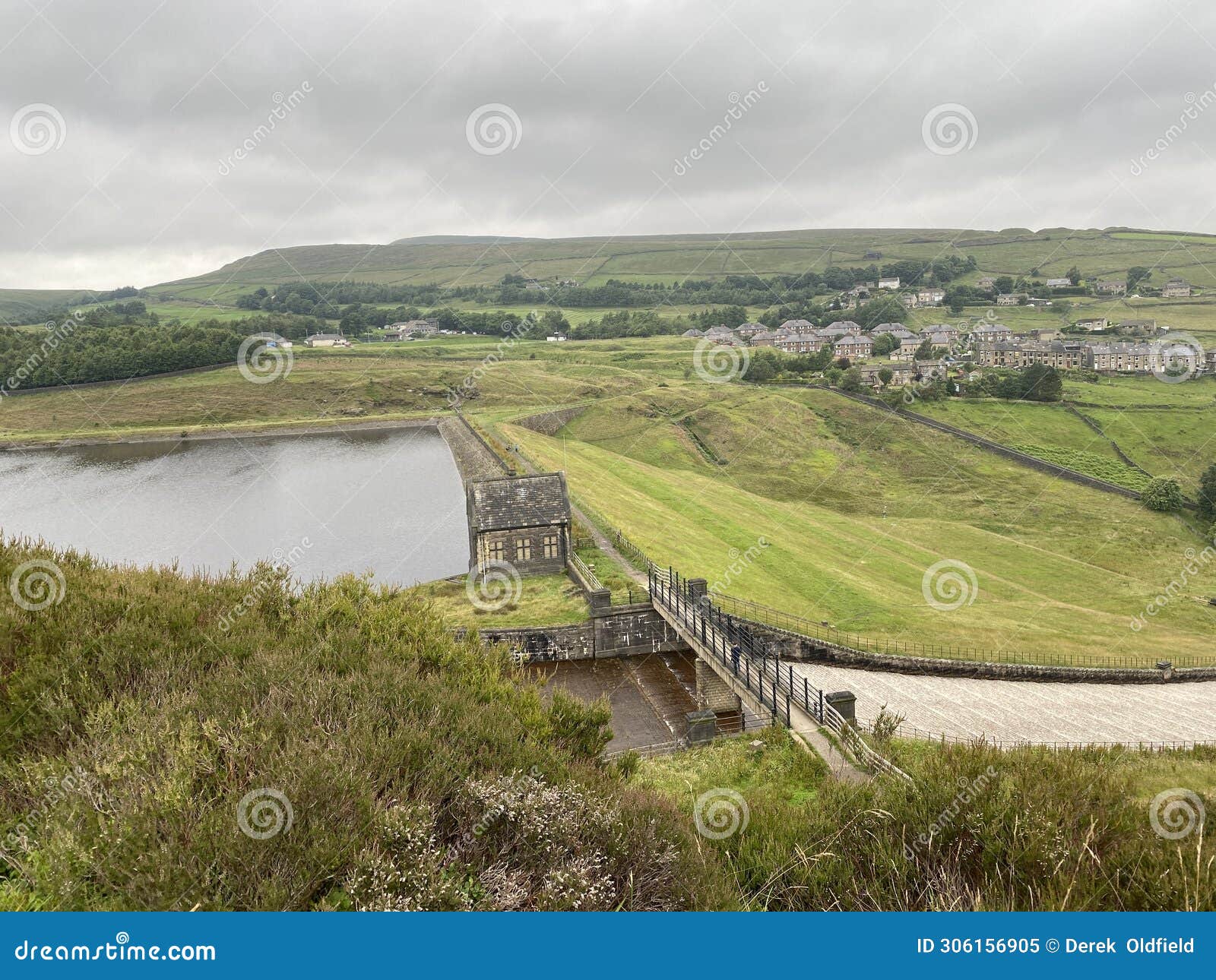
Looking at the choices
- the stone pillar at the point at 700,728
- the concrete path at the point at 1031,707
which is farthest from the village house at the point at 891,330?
the stone pillar at the point at 700,728

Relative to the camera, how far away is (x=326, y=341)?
13488 cm

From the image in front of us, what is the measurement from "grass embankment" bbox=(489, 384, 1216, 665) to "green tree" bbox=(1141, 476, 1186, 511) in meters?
1.12

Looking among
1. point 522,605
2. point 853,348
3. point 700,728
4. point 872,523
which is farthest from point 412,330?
point 700,728

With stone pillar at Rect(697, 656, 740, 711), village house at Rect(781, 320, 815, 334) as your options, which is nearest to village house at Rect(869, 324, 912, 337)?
village house at Rect(781, 320, 815, 334)

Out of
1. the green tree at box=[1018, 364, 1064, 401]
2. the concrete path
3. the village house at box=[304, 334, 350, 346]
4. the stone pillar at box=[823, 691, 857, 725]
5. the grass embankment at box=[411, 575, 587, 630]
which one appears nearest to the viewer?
the stone pillar at box=[823, 691, 857, 725]

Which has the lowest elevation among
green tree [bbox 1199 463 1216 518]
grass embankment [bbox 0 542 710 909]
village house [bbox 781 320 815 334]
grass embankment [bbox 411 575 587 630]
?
green tree [bbox 1199 463 1216 518]

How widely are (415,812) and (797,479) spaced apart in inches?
2605

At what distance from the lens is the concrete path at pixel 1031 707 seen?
20.8 metres

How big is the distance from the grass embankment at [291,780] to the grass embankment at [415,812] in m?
0.03

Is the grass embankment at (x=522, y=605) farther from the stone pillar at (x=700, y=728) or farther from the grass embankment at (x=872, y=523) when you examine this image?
Answer: the stone pillar at (x=700, y=728)

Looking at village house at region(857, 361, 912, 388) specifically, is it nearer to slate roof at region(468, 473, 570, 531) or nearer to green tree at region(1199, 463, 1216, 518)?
green tree at region(1199, 463, 1216, 518)

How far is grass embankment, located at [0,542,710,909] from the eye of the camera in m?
6.73

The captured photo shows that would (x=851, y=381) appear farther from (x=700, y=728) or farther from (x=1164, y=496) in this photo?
(x=700, y=728)

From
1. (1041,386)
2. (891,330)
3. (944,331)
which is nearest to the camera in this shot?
(1041,386)
